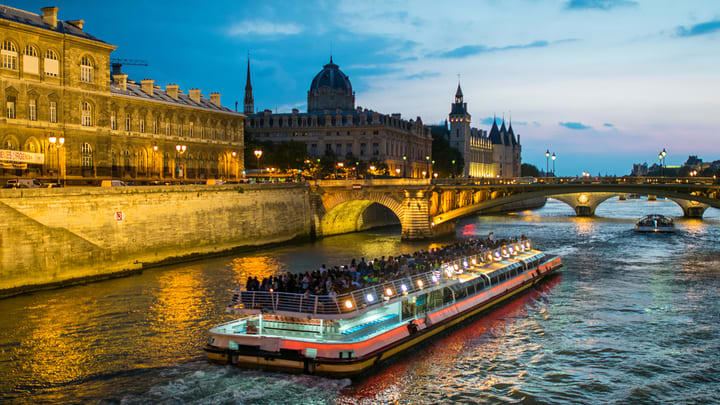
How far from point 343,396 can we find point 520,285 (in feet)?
51.8

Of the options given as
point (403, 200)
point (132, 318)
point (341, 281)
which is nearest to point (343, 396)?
point (341, 281)

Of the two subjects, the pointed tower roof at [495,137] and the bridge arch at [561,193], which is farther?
the pointed tower roof at [495,137]

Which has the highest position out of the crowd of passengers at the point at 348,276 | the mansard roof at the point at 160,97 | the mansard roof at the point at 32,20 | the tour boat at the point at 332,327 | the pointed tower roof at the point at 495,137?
the pointed tower roof at the point at 495,137

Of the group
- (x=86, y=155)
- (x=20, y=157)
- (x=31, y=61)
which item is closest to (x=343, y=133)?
(x=86, y=155)

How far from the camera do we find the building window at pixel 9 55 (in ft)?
126

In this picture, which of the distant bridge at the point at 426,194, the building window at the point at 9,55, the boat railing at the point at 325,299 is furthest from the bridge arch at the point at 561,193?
the boat railing at the point at 325,299

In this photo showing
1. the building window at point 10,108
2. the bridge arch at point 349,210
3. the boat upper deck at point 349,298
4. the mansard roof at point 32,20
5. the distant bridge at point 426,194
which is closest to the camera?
the boat upper deck at point 349,298

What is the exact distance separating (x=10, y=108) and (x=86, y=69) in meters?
5.67

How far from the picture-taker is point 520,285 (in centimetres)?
3142

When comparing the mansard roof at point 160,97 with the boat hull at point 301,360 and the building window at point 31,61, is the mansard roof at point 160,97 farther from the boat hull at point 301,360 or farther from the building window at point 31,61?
the boat hull at point 301,360

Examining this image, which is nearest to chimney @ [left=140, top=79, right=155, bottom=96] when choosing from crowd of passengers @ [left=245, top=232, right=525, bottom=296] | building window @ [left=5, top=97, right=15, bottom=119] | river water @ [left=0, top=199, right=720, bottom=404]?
building window @ [left=5, top=97, right=15, bottom=119]

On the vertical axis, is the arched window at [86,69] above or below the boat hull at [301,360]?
above

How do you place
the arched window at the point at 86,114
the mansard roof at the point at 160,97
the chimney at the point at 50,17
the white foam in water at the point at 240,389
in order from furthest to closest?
1. the mansard roof at the point at 160,97
2. the arched window at the point at 86,114
3. the chimney at the point at 50,17
4. the white foam in water at the point at 240,389

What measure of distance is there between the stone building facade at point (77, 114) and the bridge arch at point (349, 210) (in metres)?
12.7
